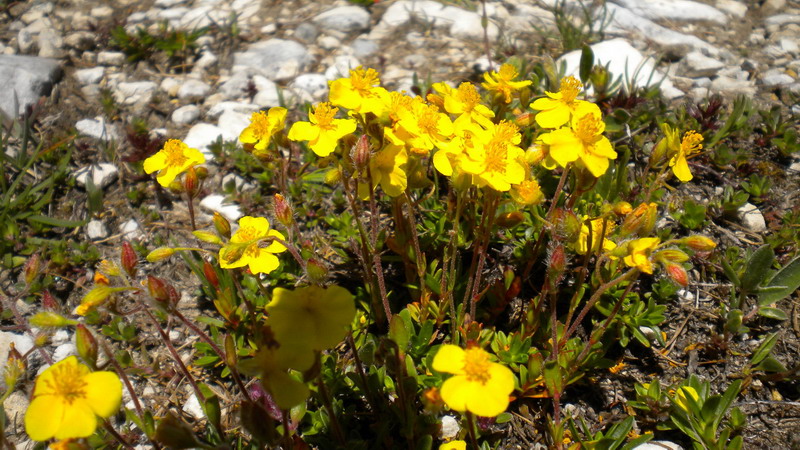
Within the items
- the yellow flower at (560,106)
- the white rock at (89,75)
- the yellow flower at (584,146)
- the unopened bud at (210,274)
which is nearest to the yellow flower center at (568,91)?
the yellow flower at (560,106)

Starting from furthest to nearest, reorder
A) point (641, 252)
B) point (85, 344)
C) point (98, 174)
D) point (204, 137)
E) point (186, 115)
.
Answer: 1. point (186, 115)
2. point (204, 137)
3. point (98, 174)
4. point (641, 252)
5. point (85, 344)

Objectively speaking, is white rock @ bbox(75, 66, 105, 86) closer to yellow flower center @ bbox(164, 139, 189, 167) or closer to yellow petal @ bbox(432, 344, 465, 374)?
yellow flower center @ bbox(164, 139, 189, 167)

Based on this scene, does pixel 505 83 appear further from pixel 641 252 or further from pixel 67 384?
pixel 67 384

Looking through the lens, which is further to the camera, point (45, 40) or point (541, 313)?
point (45, 40)

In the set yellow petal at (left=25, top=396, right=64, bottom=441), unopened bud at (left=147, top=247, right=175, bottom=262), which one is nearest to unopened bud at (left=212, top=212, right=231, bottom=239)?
unopened bud at (left=147, top=247, right=175, bottom=262)

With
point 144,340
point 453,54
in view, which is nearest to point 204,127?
point 144,340

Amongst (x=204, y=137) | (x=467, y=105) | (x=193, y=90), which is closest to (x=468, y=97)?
(x=467, y=105)

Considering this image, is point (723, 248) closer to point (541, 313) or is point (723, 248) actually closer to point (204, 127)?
point (541, 313)
